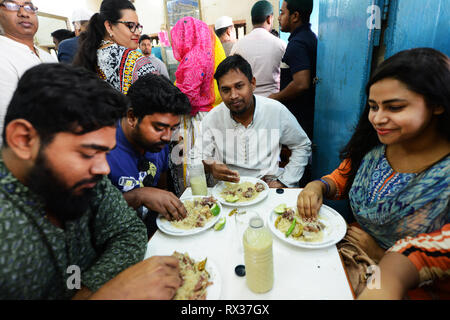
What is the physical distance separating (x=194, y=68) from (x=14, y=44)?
1.60 metres

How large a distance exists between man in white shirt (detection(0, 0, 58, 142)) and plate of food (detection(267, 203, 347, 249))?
199 cm

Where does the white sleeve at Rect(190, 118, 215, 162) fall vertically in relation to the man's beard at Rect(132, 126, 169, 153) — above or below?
below

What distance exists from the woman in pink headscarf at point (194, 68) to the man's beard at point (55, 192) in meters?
1.86

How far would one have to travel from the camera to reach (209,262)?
41.1 inches

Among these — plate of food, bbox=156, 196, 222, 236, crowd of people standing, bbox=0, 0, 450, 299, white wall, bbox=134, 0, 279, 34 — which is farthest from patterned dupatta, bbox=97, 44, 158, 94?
white wall, bbox=134, 0, 279, 34

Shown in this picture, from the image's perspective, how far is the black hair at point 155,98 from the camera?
154 centimetres

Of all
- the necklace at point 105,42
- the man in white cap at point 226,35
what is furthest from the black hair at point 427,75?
the man in white cap at point 226,35

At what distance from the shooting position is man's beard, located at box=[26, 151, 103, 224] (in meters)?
0.81

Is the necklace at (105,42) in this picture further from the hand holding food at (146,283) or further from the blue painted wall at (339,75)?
the blue painted wall at (339,75)

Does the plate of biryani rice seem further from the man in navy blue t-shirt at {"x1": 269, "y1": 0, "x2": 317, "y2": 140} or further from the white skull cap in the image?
the white skull cap

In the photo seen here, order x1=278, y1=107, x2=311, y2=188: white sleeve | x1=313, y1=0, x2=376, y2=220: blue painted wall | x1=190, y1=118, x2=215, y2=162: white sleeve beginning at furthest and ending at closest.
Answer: x1=190, y1=118, x2=215, y2=162: white sleeve
x1=278, y1=107, x2=311, y2=188: white sleeve
x1=313, y1=0, x2=376, y2=220: blue painted wall

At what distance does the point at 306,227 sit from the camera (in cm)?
124
